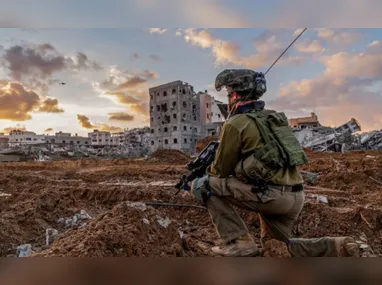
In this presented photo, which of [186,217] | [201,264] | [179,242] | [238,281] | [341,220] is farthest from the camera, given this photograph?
[186,217]

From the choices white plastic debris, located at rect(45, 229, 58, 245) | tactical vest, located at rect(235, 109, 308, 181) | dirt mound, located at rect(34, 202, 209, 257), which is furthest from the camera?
white plastic debris, located at rect(45, 229, 58, 245)

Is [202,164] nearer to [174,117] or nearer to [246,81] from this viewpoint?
[246,81]

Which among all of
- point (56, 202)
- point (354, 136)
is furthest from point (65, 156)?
point (56, 202)

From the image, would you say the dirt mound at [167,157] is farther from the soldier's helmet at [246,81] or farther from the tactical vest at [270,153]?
the tactical vest at [270,153]

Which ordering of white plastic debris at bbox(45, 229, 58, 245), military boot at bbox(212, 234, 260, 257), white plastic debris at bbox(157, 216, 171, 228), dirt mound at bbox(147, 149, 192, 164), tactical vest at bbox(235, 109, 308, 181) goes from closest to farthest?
1. tactical vest at bbox(235, 109, 308, 181)
2. military boot at bbox(212, 234, 260, 257)
3. white plastic debris at bbox(157, 216, 171, 228)
4. white plastic debris at bbox(45, 229, 58, 245)
5. dirt mound at bbox(147, 149, 192, 164)

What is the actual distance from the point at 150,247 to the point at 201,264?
0.63 metres

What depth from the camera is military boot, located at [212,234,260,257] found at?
8.34ft

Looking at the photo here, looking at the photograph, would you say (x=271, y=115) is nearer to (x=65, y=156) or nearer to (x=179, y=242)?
(x=179, y=242)

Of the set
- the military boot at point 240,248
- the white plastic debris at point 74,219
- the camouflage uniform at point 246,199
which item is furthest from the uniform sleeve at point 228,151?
the white plastic debris at point 74,219

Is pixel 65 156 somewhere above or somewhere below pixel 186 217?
above

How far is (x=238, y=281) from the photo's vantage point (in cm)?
185

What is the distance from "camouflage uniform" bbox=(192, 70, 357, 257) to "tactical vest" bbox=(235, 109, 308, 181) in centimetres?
3

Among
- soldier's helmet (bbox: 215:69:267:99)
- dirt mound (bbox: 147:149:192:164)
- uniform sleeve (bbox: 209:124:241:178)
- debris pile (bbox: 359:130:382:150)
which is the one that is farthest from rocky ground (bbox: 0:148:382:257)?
debris pile (bbox: 359:130:382:150)

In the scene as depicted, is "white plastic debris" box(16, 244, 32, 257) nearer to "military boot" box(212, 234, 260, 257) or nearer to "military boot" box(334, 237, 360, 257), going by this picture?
"military boot" box(212, 234, 260, 257)
